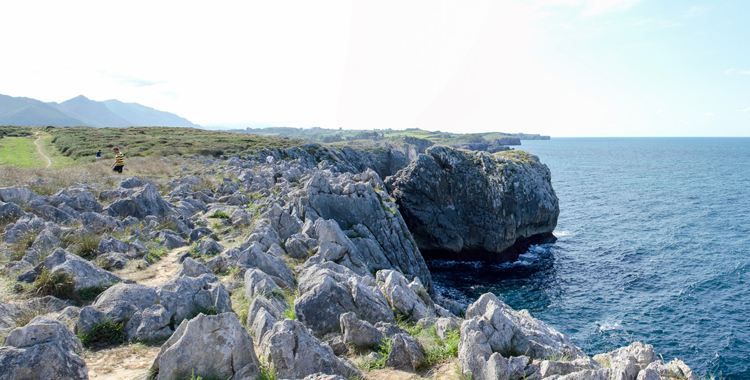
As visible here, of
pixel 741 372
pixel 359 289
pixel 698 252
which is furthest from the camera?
pixel 698 252

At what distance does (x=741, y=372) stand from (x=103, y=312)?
113 ft

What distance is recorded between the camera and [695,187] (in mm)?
86500

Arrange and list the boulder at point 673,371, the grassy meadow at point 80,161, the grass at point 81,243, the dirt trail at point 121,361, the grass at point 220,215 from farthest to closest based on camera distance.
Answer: the grassy meadow at point 80,161 < the grass at point 220,215 < the grass at point 81,243 < the dirt trail at point 121,361 < the boulder at point 673,371

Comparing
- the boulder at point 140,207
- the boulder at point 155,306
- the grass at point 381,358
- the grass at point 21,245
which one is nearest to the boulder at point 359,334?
the grass at point 381,358

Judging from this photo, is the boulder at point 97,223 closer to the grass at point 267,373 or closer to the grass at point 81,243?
the grass at point 81,243

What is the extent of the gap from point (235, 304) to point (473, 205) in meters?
41.4

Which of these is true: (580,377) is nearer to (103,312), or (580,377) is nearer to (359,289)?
(359,289)

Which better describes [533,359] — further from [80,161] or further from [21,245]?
[80,161]

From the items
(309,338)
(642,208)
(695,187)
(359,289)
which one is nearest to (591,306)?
(359,289)

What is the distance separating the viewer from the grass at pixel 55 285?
29.0ft

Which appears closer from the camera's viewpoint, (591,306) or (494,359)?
(494,359)

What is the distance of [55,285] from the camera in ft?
29.1

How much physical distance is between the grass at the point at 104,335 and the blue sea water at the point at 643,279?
26.9 meters

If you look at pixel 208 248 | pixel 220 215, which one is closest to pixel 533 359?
pixel 208 248
